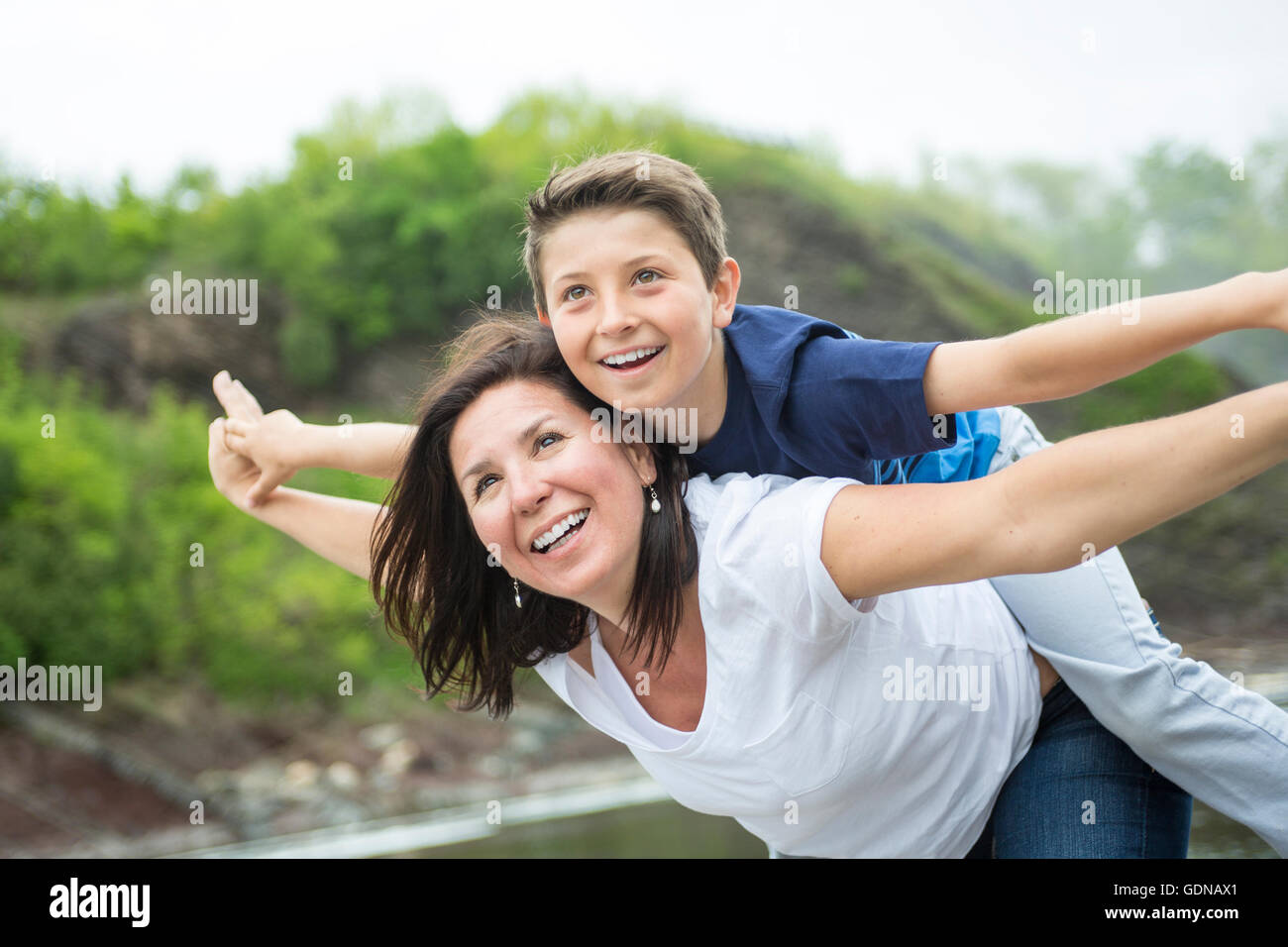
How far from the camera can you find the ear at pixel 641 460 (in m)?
1.13

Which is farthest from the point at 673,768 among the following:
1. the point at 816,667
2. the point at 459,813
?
the point at 459,813

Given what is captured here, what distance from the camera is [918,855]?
1084 millimetres

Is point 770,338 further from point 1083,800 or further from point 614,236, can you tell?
point 1083,800

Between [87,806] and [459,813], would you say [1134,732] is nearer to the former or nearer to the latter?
[459,813]

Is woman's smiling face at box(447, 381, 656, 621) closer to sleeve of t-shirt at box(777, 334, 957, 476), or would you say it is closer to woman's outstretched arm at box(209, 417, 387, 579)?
sleeve of t-shirt at box(777, 334, 957, 476)

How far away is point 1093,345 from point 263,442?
0.98 metres

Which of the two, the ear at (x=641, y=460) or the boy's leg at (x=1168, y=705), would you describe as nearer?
the boy's leg at (x=1168, y=705)

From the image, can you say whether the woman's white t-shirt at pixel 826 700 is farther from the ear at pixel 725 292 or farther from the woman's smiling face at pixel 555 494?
the ear at pixel 725 292

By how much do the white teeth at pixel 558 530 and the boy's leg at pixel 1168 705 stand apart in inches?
18.2

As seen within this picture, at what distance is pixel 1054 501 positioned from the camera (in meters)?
0.83

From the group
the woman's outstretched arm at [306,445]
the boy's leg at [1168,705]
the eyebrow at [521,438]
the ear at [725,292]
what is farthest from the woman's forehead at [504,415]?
the boy's leg at [1168,705]

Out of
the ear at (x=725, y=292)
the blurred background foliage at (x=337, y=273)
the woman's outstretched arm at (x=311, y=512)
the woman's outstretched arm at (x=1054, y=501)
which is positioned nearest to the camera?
the woman's outstretched arm at (x=1054, y=501)

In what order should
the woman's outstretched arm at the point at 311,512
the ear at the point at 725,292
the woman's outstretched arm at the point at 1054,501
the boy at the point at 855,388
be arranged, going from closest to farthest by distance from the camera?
the woman's outstretched arm at the point at 1054,501
the boy at the point at 855,388
the ear at the point at 725,292
the woman's outstretched arm at the point at 311,512
